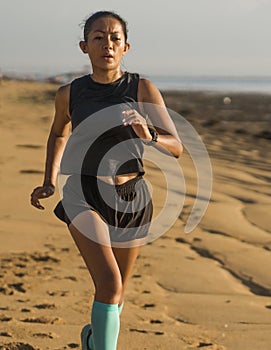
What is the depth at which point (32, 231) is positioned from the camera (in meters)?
7.11

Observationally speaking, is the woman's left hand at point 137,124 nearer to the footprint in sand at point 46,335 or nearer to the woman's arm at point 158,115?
the woman's arm at point 158,115

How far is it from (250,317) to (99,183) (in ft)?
6.87

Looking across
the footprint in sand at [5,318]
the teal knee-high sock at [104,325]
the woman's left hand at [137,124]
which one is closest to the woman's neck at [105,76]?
the woman's left hand at [137,124]

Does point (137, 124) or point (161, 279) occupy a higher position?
point (137, 124)

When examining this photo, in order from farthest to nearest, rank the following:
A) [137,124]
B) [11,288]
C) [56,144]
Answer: [11,288], [56,144], [137,124]

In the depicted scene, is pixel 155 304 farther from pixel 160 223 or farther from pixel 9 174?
pixel 9 174

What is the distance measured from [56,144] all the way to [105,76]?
48 centimetres

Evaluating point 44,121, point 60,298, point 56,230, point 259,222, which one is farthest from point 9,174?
point 44,121

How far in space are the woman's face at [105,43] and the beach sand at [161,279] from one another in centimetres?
177

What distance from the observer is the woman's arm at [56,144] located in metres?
3.53

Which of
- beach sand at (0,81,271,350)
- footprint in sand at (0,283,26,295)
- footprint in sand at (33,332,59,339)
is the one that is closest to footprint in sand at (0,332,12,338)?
beach sand at (0,81,271,350)

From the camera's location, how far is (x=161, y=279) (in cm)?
581

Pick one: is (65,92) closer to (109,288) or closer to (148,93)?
(148,93)

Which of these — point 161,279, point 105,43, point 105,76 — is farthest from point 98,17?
point 161,279
